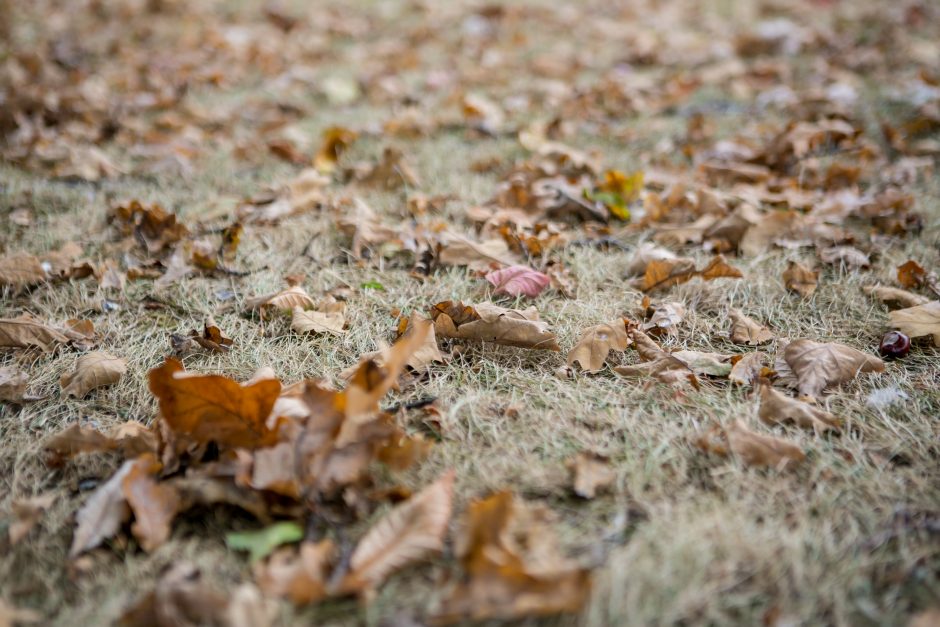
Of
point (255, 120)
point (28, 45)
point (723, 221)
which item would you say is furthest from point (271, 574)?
point (28, 45)

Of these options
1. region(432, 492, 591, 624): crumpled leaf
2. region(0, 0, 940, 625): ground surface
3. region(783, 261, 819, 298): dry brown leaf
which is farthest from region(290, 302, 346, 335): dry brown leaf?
region(783, 261, 819, 298): dry brown leaf

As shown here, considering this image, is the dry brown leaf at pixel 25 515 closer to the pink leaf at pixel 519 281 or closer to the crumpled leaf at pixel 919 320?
the pink leaf at pixel 519 281

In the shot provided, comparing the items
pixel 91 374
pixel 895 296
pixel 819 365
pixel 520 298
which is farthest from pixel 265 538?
pixel 895 296

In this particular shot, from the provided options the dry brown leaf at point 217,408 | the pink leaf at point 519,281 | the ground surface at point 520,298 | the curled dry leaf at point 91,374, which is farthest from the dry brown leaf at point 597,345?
the curled dry leaf at point 91,374

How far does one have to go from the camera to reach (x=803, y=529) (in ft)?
3.52

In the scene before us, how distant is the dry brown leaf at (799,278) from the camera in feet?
6.09

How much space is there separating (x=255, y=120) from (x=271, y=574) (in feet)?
9.88

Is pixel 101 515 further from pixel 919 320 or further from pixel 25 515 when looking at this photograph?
pixel 919 320

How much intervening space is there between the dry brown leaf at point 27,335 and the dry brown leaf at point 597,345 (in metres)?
1.34

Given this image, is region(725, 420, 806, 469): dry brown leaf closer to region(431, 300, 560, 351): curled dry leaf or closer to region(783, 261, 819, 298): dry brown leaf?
region(431, 300, 560, 351): curled dry leaf

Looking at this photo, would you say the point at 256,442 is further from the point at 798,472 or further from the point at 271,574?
the point at 798,472

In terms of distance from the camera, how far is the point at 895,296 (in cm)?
176

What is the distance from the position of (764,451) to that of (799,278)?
0.86m

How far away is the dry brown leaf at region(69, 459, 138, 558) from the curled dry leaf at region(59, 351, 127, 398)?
406 millimetres
